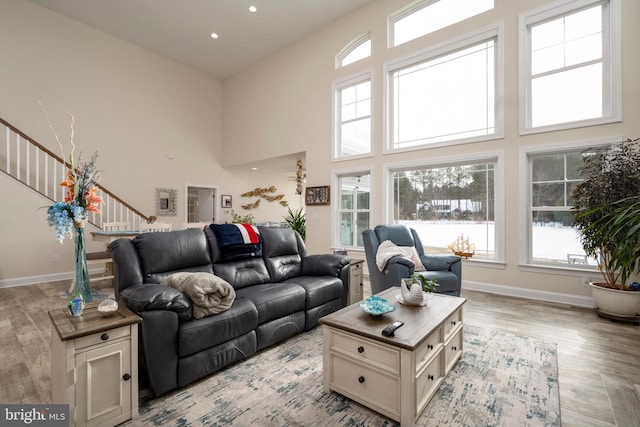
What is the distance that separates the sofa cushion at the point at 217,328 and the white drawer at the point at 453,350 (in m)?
1.39

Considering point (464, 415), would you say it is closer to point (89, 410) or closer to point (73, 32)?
point (89, 410)

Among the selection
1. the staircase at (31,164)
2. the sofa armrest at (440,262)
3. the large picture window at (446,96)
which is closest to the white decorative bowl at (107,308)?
the sofa armrest at (440,262)

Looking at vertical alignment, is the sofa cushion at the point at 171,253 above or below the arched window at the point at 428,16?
below

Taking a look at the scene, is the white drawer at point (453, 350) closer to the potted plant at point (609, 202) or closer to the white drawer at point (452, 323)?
the white drawer at point (452, 323)

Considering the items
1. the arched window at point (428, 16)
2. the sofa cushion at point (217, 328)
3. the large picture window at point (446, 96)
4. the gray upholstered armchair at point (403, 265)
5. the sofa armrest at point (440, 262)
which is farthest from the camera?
the arched window at point (428, 16)

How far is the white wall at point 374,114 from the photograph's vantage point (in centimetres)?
377

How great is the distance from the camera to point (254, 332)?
227 centimetres

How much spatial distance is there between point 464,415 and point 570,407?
0.68 meters

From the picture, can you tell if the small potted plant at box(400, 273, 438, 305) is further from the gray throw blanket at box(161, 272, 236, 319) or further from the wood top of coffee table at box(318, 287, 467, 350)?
the gray throw blanket at box(161, 272, 236, 319)

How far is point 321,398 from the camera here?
1.83 m

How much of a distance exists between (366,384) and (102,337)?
1441 millimetres

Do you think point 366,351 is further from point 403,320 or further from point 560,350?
point 560,350

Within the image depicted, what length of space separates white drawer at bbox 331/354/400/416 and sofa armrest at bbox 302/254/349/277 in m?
1.31

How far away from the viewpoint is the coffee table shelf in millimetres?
1553
